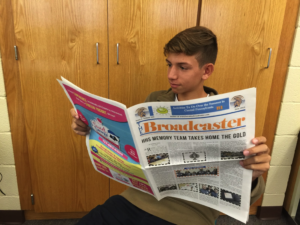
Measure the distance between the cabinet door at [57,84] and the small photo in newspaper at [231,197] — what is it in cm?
85

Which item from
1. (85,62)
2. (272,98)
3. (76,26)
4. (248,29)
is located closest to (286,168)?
(272,98)

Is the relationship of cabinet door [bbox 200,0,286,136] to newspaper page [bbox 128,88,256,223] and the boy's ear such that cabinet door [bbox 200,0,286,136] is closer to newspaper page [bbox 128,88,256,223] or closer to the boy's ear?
the boy's ear

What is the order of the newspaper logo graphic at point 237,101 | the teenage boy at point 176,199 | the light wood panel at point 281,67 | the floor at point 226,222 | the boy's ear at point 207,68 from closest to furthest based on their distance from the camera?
1. the newspaper logo graphic at point 237,101
2. the teenage boy at point 176,199
3. the boy's ear at point 207,68
4. the light wood panel at point 281,67
5. the floor at point 226,222

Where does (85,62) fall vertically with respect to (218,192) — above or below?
above

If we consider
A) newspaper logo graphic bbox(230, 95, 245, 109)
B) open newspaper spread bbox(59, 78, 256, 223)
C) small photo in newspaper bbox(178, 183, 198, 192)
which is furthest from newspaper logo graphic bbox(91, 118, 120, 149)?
newspaper logo graphic bbox(230, 95, 245, 109)

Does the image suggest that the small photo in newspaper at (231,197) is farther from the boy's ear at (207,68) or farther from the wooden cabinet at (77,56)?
the wooden cabinet at (77,56)

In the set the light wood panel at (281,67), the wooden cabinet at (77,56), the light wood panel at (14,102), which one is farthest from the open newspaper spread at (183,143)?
the light wood panel at (281,67)

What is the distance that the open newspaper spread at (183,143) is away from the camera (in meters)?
0.53

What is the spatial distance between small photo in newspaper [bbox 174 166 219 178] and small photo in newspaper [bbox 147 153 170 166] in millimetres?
55

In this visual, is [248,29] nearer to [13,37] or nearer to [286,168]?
[286,168]

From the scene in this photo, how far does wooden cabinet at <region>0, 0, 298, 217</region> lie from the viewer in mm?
1107

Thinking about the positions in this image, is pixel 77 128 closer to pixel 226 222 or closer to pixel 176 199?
pixel 176 199

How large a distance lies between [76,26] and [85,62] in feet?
0.62

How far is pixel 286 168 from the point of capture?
1458 mm
